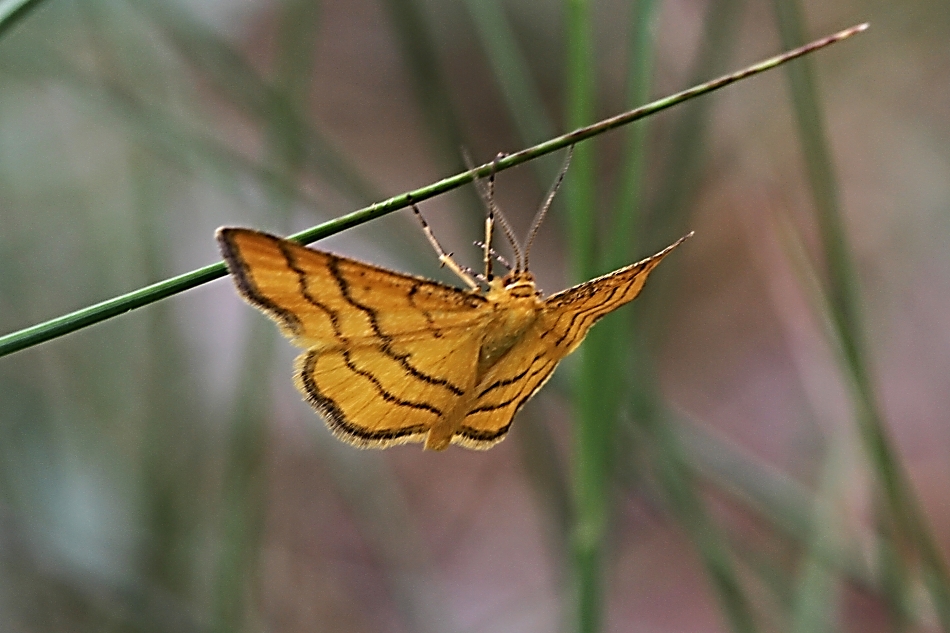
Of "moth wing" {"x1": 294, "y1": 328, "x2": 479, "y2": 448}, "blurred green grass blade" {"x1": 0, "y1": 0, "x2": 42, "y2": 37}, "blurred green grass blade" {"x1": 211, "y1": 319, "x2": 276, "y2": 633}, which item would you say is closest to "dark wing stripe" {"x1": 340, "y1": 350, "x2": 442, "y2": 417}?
"moth wing" {"x1": 294, "y1": 328, "x2": 479, "y2": 448}

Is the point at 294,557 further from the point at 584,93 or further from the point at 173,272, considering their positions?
the point at 584,93

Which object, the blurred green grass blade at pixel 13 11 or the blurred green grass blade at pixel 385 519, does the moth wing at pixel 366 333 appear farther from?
the blurred green grass blade at pixel 385 519

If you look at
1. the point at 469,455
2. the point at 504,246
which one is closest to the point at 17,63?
the point at 504,246

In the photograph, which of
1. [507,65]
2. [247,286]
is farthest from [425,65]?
[247,286]

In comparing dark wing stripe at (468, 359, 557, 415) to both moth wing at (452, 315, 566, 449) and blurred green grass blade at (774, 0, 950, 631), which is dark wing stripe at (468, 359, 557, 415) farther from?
blurred green grass blade at (774, 0, 950, 631)

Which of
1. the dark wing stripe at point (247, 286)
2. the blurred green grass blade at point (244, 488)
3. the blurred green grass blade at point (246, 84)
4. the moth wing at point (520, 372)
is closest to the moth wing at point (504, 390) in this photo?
the moth wing at point (520, 372)
